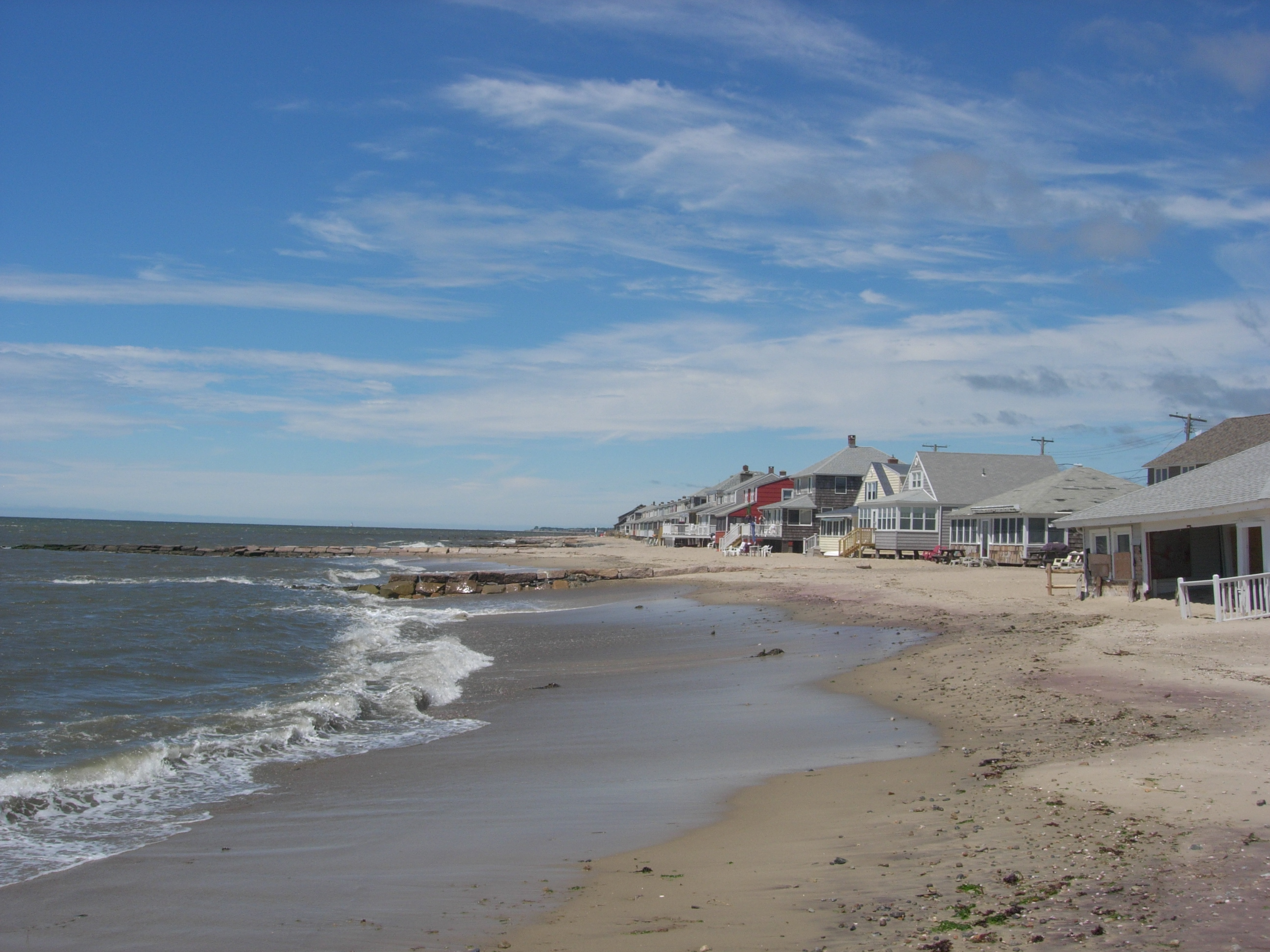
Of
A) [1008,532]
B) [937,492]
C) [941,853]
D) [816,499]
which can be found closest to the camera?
[941,853]

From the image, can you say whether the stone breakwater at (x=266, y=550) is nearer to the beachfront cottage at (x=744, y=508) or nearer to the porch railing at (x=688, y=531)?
the porch railing at (x=688, y=531)

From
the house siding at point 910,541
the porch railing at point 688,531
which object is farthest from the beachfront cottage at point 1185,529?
the porch railing at point 688,531

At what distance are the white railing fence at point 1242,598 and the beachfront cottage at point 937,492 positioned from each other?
3333cm

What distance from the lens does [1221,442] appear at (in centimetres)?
4347

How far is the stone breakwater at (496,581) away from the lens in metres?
43.7

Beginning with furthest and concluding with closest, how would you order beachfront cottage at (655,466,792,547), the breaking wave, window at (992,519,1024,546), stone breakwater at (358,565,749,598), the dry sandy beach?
beachfront cottage at (655,466,792,547)
window at (992,519,1024,546)
stone breakwater at (358,565,749,598)
the breaking wave
the dry sandy beach

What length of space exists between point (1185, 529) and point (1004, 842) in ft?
72.0

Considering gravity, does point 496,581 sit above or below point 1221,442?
below

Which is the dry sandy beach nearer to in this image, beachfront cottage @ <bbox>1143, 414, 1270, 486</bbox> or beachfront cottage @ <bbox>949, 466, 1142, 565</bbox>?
beachfront cottage @ <bbox>949, 466, 1142, 565</bbox>

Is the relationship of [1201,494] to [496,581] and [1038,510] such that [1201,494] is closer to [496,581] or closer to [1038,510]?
[1038,510]

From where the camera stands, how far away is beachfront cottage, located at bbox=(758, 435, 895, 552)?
65.3 meters

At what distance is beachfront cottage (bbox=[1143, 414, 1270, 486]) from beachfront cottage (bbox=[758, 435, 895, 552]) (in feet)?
70.1

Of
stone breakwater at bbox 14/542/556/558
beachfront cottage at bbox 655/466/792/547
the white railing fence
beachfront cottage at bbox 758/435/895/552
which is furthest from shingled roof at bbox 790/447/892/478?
the white railing fence

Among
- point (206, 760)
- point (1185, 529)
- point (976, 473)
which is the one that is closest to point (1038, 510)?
point (976, 473)
